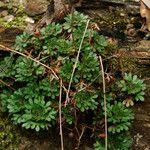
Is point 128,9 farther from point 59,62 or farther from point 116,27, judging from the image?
point 59,62

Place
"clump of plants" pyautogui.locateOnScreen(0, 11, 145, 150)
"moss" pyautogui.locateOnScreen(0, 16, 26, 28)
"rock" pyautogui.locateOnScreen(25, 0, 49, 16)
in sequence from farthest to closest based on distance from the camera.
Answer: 1. "rock" pyautogui.locateOnScreen(25, 0, 49, 16)
2. "moss" pyautogui.locateOnScreen(0, 16, 26, 28)
3. "clump of plants" pyautogui.locateOnScreen(0, 11, 145, 150)

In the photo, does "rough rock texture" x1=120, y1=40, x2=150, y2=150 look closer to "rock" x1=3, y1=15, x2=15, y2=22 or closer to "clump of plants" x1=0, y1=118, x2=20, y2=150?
"clump of plants" x1=0, y1=118, x2=20, y2=150

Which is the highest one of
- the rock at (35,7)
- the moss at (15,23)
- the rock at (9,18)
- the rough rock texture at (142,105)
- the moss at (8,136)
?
the rock at (35,7)

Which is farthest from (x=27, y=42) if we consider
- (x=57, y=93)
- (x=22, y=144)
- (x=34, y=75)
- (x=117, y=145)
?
(x=117, y=145)

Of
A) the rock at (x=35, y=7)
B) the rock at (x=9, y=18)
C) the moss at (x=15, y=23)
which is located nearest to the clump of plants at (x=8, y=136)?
the moss at (x=15, y=23)

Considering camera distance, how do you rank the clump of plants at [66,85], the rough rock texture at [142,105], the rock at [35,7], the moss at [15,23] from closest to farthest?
the clump of plants at [66,85] → the rough rock texture at [142,105] → the moss at [15,23] → the rock at [35,7]

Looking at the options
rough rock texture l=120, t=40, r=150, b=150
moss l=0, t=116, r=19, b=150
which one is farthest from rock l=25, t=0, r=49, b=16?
moss l=0, t=116, r=19, b=150

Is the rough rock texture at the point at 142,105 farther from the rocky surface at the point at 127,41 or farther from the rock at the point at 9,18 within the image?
the rock at the point at 9,18
